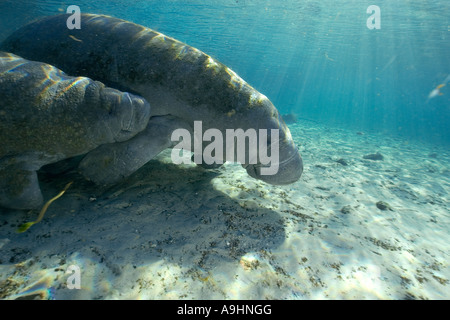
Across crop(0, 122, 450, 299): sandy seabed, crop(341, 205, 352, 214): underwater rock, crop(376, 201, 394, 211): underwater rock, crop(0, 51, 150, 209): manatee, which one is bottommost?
crop(376, 201, 394, 211): underwater rock

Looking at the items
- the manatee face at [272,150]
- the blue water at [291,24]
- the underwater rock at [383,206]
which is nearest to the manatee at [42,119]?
the manatee face at [272,150]

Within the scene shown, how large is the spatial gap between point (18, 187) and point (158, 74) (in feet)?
6.85

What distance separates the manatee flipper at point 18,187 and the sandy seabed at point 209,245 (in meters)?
0.17

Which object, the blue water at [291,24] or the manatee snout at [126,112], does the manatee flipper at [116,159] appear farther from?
the blue water at [291,24]

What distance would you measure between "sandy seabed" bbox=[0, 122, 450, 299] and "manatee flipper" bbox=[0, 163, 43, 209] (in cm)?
17

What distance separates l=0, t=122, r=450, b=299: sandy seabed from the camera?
6.46ft

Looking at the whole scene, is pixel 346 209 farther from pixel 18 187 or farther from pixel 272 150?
pixel 18 187

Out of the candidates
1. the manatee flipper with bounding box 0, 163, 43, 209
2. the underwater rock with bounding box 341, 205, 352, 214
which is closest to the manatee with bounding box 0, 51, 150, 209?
the manatee flipper with bounding box 0, 163, 43, 209

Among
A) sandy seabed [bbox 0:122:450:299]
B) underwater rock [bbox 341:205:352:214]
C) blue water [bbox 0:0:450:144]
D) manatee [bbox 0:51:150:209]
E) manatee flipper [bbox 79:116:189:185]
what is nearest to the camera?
sandy seabed [bbox 0:122:450:299]

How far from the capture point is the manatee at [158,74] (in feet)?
10.3

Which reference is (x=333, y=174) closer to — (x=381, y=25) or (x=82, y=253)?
(x=82, y=253)

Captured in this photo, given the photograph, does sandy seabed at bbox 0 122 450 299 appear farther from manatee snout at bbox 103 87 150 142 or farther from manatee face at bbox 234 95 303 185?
manatee snout at bbox 103 87 150 142

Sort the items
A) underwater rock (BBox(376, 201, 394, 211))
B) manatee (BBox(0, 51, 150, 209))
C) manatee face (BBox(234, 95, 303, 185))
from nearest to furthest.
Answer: manatee (BBox(0, 51, 150, 209)) < manatee face (BBox(234, 95, 303, 185)) < underwater rock (BBox(376, 201, 394, 211))
